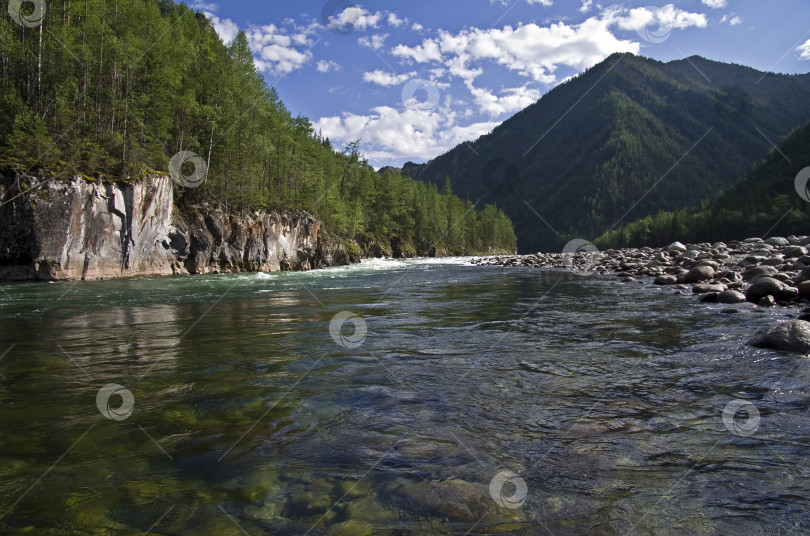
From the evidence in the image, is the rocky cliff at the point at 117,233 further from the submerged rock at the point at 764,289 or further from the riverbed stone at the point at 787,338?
the submerged rock at the point at 764,289

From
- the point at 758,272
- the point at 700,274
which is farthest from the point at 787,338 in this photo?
the point at 700,274

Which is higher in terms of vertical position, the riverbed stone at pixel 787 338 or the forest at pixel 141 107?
the forest at pixel 141 107

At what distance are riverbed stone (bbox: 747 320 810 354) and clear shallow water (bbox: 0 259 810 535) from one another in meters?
0.37

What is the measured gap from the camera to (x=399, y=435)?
3.79m

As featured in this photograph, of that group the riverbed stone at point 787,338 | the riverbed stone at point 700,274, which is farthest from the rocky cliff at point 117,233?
the riverbed stone at point 700,274

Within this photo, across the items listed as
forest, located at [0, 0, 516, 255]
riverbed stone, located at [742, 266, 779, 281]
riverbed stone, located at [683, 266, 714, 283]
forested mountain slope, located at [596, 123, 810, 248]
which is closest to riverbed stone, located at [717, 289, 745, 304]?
riverbed stone, located at [742, 266, 779, 281]

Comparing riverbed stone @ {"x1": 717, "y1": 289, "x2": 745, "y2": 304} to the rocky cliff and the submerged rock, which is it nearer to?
the submerged rock

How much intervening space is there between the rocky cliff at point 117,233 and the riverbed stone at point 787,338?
26784 millimetres

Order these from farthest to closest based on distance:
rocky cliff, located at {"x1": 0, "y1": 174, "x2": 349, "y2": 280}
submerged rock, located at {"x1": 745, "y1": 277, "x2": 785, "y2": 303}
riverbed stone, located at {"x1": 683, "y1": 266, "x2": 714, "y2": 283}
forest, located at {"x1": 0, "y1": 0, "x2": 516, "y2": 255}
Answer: forest, located at {"x1": 0, "y1": 0, "x2": 516, "y2": 255}
rocky cliff, located at {"x1": 0, "y1": 174, "x2": 349, "y2": 280}
riverbed stone, located at {"x1": 683, "y1": 266, "x2": 714, "y2": 283}
submerged rock, located at {"x1": 745, "y1": 277, "x2": 785, "y2": 303}

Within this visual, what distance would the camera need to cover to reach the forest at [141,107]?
24031 mm

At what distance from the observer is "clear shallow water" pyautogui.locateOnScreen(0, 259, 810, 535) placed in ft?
8.41

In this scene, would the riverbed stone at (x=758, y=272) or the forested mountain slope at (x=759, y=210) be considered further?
the forested mountain slope at (x=759, y=210)

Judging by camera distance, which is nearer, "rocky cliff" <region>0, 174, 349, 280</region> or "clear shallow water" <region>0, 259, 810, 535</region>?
"clear shallow water" <region>0, 259, 810, 535</region>

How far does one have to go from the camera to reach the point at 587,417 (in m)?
4.17
